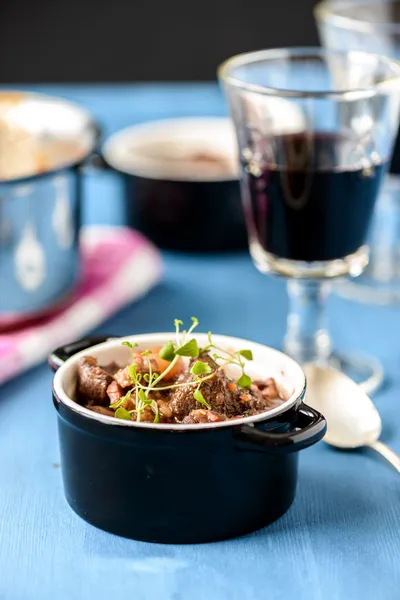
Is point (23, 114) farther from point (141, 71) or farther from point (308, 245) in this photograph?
point (141, 71)

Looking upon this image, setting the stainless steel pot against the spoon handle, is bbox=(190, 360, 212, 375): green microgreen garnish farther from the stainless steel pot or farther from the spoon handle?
the stainless steel pot

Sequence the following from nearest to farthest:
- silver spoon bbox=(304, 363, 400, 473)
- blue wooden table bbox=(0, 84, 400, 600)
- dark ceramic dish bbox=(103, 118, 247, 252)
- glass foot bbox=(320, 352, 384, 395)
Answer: blue wooden table bbox=(0, 84, 400, 600) < silver spoon bbox=(304, 363, 400, 473) < glass foot bbox=(320, 352, 384, 395) < dark ceramic dish bbox=(103, 118, 247, 252)

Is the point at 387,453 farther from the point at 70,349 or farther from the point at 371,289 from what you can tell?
the point at 371,289

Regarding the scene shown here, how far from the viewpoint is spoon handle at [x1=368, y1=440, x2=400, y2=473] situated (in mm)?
1092

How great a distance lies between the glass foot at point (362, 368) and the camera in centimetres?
129

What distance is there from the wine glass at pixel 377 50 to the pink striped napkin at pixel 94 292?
0.96ft

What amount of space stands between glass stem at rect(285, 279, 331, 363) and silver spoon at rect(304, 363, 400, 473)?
0.17 metres

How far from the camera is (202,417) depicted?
97 centimetres

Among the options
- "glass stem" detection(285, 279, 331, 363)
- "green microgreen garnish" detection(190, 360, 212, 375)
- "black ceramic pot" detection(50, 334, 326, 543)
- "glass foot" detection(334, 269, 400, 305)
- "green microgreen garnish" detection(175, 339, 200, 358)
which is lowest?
"glass foot" detection(334, 269, 400, 305)

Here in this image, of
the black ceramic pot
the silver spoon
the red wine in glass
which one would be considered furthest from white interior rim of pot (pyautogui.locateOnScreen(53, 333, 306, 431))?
the red wine in glass

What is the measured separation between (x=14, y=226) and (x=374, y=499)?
0.59 m

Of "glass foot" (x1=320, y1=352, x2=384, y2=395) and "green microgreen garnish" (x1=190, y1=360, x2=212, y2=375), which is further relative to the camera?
"glass foot" (x1=320, y1=352, x2=384, y2=395)

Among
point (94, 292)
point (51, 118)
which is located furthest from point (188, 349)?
point (51, 118)

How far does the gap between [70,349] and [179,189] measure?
0.55 metres
